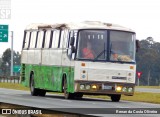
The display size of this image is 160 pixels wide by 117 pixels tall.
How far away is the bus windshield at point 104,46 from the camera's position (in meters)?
32.4

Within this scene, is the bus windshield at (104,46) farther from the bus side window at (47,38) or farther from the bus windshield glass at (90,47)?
the bus side window at (47,38)

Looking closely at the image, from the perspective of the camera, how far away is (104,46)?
3247 centimetres

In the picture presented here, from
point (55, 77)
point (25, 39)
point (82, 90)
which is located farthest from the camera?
point (25, 39)

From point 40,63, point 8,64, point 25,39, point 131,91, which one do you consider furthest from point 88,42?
point 8,64

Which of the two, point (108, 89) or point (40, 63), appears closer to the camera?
point (108, 89)

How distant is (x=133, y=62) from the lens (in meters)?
33.0

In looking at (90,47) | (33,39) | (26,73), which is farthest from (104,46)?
(26,73)

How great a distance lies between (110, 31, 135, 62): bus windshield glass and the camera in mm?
32594

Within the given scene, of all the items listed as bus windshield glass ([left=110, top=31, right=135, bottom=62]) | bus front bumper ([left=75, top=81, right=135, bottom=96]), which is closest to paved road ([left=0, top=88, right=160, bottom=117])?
bus front bumper ([left=75, top=81, right=135, bottom=96])

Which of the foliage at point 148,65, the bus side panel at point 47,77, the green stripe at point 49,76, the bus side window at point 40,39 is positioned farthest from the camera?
the foliage at point 148,65

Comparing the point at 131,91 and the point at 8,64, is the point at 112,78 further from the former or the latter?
the point at 8,64

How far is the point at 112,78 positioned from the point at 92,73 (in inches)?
34.0

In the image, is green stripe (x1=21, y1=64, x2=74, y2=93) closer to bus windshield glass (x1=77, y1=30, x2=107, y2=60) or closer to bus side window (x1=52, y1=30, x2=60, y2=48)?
bus windshield glass (x1=77, y1=30, x2=107, y2=60)

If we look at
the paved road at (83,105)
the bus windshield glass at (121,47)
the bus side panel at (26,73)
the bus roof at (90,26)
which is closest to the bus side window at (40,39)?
the bus side panel at (26,73)
